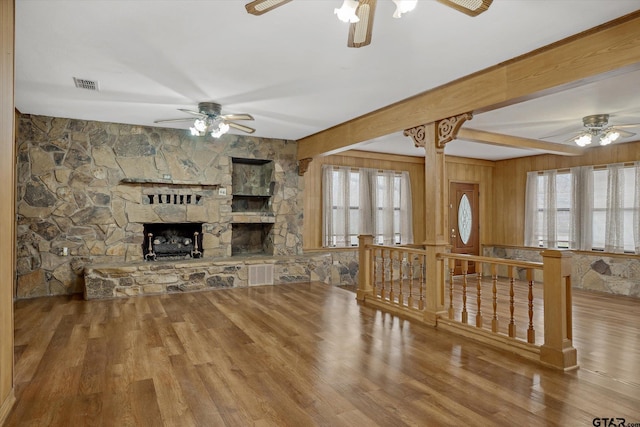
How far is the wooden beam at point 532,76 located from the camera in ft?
9.18

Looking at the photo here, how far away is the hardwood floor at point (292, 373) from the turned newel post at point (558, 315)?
14cm

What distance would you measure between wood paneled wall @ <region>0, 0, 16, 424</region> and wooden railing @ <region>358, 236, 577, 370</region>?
11.6ft

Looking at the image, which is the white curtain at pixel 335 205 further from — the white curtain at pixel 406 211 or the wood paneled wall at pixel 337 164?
the white curtain at pixel 406 211

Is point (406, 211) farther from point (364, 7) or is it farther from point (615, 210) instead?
point (364, 7)

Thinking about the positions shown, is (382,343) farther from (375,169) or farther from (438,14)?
(375,169)

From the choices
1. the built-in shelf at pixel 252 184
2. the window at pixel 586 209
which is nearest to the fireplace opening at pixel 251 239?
the built-in shelf at pixel 252 184

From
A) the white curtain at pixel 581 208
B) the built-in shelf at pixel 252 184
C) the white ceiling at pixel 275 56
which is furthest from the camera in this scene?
the built-in shelf at pixel 252 184

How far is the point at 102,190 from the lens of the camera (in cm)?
611

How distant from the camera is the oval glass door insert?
9125 mm

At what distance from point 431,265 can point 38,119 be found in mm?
5930

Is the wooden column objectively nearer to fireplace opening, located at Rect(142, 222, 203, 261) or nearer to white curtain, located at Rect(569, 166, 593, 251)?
fireplace opening, located at Rect(142, 222, 203, 261)

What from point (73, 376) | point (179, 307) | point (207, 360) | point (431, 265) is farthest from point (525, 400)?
point (179, 307)

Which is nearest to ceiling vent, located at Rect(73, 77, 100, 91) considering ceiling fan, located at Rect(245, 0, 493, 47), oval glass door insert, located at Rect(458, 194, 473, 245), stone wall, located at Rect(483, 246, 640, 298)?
ceiling fan, located at Rect(245, 0, 493, 47)

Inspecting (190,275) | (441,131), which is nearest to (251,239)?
(190,275)
